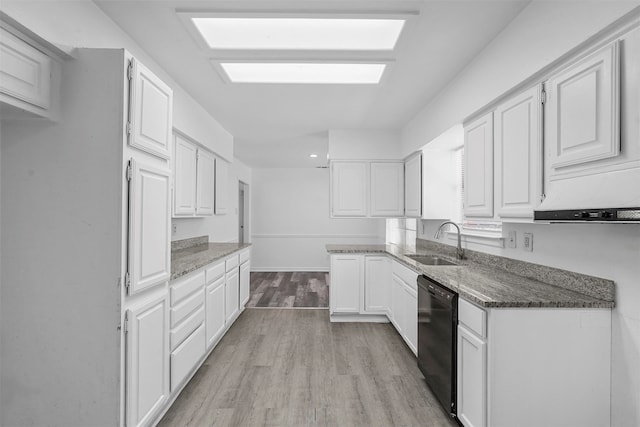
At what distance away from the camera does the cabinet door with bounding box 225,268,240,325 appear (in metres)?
3.58

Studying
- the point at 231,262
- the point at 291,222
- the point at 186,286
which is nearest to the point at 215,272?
the point at 231,262

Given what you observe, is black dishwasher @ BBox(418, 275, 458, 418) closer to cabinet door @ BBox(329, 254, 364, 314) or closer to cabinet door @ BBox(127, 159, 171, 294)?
cabinet door @ BBox(329, 254, 364, 314)

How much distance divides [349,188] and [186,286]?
2.64 m

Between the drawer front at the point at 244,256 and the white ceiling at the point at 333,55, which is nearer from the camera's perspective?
the white ceiling at the point at 333,55

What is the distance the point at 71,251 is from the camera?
5.37 feet

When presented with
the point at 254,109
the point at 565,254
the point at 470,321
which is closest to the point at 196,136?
the point at 254,109

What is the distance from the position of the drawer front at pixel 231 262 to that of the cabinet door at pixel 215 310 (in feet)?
0.66

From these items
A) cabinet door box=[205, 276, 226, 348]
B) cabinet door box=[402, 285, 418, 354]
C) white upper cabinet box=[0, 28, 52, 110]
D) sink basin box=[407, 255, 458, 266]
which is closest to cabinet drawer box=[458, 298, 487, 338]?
cabinet door box=[402, 285, 418, 354]

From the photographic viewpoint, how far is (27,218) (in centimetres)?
162

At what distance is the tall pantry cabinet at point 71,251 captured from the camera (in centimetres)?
162

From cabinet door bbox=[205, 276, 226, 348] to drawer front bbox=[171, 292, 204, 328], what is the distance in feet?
0.68

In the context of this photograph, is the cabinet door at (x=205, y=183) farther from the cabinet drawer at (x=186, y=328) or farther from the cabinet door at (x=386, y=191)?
the cabinet door at (x=386, y=191)

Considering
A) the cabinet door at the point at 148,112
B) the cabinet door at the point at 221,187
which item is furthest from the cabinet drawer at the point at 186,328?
the cabinet door at the point at 221,187

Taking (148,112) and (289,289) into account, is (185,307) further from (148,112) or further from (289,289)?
(289,289)
